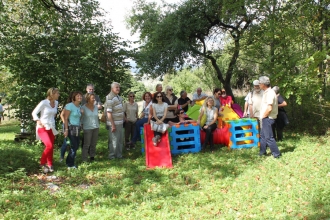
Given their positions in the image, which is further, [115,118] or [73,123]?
[115,118]

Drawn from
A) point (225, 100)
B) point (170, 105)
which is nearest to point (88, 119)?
A: point (170, 105)

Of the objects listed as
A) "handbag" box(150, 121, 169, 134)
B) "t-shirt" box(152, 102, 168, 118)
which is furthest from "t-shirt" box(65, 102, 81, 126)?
"t-shirt" box(152, 102, 168, 118)

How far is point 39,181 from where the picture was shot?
5418 mm

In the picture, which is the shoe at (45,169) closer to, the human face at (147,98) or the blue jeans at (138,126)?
the blue jeans at (138,126)

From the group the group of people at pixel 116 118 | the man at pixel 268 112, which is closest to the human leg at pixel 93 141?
the group of people at pixel 116 118

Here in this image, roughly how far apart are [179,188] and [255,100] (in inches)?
147

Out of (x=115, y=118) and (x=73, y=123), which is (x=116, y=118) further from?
(x=73, y=123)

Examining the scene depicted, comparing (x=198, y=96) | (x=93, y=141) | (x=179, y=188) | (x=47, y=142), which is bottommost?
(x=179, y=188)

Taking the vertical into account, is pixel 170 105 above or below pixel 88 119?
above

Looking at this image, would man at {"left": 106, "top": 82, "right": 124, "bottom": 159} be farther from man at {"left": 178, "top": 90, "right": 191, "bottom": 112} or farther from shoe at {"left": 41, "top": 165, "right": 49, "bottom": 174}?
man at {"left": 178, "top": 90, "right": 191, "bottom": 112}

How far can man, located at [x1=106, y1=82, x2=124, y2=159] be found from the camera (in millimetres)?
6496

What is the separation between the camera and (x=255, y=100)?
298 inches

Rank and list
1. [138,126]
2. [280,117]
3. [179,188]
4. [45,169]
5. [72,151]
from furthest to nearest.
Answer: [138,126] < [280,117] < [72,151] < [45,169] < [179,188]

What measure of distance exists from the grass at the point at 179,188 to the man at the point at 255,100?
1285 mm
